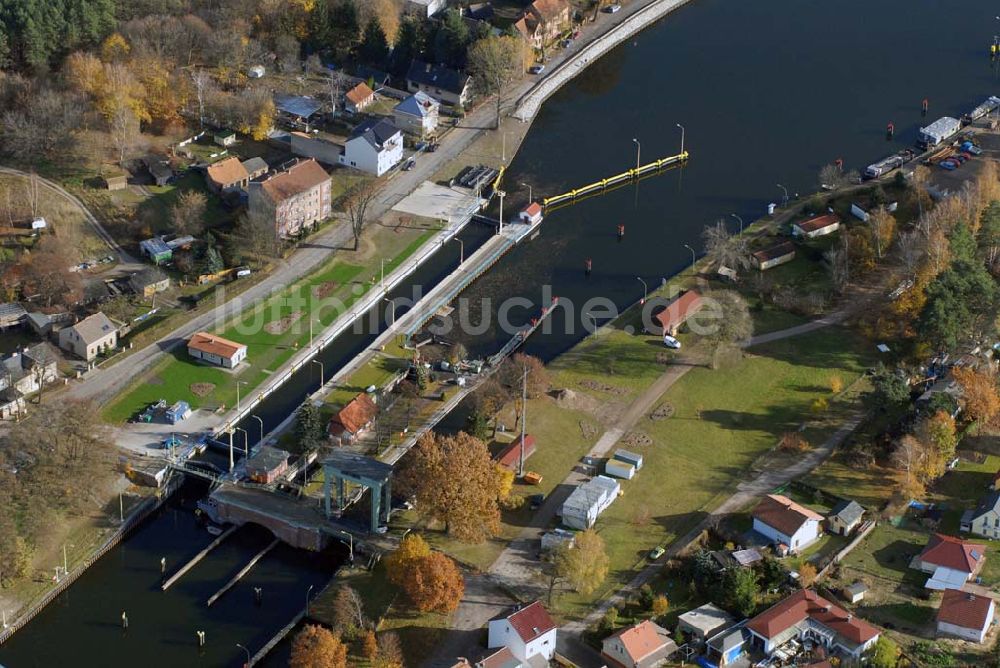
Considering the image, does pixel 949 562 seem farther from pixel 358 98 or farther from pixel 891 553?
pixel 358 98

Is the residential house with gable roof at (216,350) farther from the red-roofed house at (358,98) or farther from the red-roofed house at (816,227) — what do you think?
the red-roofed house at (816,227)

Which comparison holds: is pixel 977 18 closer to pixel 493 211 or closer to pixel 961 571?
pixel 493 211

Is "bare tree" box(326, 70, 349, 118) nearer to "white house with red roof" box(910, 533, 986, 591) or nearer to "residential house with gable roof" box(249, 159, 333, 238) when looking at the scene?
"residential house with gable roof" box(249, 159, 333, 238)

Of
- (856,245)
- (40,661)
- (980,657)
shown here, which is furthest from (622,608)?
(856,245)

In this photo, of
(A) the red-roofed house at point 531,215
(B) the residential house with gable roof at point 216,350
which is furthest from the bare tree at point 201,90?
(B) the residential house with gable roof at point 216,350

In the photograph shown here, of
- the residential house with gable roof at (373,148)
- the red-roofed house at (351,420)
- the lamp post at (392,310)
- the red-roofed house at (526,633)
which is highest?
the residential house with gable roof at (373,148)

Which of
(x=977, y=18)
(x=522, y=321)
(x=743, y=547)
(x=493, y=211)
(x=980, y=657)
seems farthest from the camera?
(x=977, y=18)

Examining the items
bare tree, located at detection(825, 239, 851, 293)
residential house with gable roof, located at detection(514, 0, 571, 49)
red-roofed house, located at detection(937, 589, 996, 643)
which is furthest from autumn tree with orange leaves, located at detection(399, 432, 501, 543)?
residential house with gable roof, located at detection(514, 0, 571, 49)
